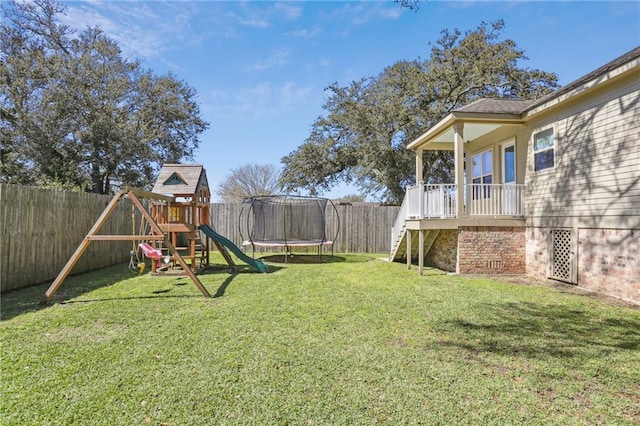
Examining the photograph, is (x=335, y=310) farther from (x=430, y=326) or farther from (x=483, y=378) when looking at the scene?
(x=483, y=378)

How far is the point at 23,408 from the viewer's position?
238 cm

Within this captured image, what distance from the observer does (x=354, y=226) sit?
13.6 meters

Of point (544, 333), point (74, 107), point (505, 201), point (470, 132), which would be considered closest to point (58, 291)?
point (544, 333)

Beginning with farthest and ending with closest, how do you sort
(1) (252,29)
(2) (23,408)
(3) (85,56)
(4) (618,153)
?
1. (3) (85,56)
2. (1) (252,29)
3. (4) (618,153)
4. (2) (23,408)

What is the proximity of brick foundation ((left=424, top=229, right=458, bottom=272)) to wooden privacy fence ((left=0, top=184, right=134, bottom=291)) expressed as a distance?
8.60 meters

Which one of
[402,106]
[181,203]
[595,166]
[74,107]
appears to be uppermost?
[402,106]

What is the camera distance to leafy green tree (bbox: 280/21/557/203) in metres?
16.2

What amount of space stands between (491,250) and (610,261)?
2400mm

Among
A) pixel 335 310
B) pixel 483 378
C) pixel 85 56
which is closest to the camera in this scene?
pixel 483 378

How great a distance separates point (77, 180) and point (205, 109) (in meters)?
7.46

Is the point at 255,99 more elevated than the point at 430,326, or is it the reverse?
the point at 255,99

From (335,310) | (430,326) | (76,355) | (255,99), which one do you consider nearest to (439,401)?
(430,326)

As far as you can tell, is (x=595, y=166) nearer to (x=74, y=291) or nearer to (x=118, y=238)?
(x=118, y=238)

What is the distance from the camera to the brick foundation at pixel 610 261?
5650 millimetres
